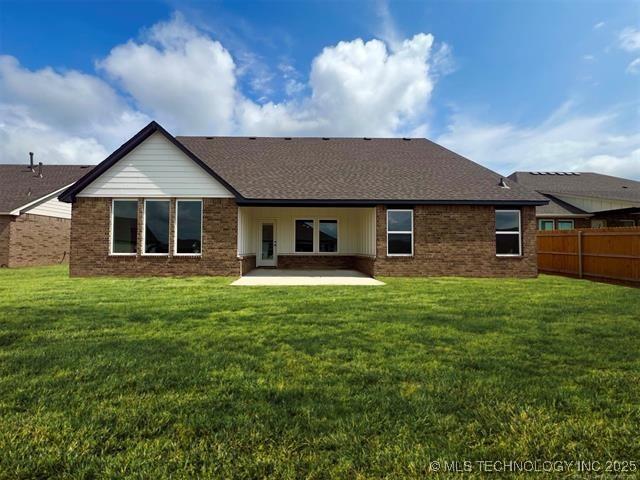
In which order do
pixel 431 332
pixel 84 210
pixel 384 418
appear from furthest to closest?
1. pixel 84 210
2. pixel 431 332
3. pixel 384 418

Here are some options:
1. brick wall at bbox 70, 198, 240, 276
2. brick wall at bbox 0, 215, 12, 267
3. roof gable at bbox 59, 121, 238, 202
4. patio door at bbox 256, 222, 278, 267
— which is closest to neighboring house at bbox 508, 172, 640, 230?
patio door at bbox 256, 222, 278, 267

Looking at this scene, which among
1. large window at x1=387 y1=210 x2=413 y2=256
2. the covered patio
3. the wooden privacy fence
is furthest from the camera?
the covered patio

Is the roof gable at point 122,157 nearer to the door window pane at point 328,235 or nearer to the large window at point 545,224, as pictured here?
the door window pane at point 328,235

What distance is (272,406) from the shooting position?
9.33 feet

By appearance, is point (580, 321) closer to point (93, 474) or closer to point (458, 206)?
point (93, 474)

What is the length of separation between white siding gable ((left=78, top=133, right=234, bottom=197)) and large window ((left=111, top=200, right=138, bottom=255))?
42 cm

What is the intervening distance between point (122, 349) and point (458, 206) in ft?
40.2

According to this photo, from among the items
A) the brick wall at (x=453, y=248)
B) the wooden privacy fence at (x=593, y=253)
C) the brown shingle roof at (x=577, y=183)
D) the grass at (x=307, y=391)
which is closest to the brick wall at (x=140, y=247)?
the brick wall at (x=453, y=248)

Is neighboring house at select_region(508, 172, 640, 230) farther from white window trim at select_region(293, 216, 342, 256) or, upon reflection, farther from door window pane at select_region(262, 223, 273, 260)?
door window pane at select_region(262, 223, 273, 260)

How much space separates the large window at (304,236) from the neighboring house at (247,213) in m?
2.85

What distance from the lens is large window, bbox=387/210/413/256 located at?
13.4m

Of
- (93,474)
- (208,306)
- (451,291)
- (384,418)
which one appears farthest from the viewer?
(451,291)

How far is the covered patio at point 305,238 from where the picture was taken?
16.7 m

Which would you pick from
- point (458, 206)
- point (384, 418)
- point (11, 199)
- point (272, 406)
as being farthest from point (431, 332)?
point (11, 199)
